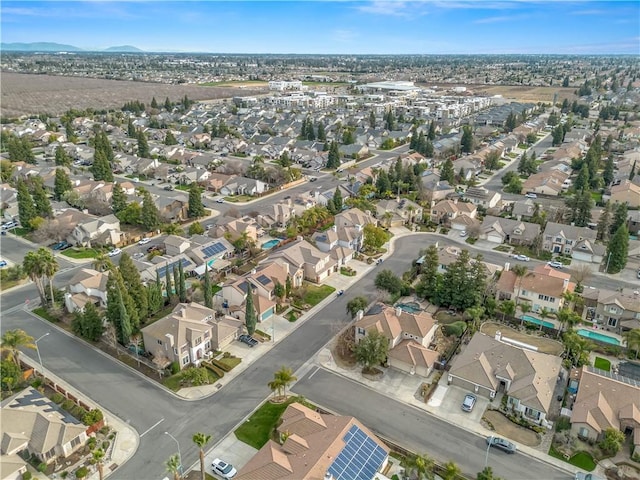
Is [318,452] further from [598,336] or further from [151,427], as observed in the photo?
[598,336]

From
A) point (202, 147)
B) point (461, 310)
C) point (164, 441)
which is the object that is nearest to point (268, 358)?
point (164, 441)

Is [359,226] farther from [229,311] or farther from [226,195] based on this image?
[226,195]

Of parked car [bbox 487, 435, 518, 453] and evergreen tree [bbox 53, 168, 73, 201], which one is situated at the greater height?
evergreen tree [bbox 53, 168, 73, 201]

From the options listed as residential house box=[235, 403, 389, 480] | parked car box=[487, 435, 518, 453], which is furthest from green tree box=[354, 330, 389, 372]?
parked car box=[487, 435, 518, 453]

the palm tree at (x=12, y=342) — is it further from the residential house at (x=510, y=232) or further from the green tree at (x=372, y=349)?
the residential house at (x=510, y=232)

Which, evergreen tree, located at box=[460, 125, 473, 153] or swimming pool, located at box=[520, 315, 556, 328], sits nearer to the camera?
swimming pool, located at box=[520, 315, 556, 328]

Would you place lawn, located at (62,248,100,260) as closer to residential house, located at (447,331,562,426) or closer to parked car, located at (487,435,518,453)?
residential house, located at (447,331,562,426)
